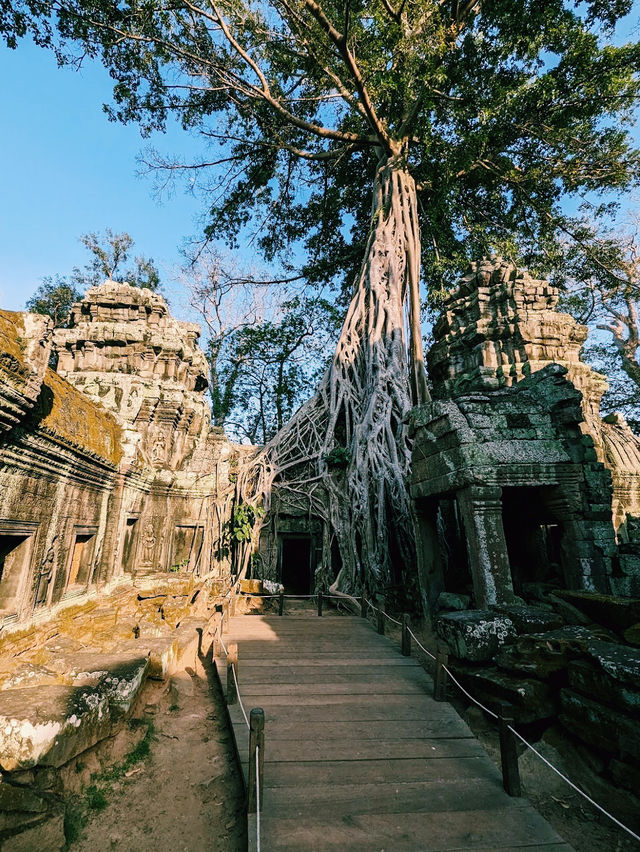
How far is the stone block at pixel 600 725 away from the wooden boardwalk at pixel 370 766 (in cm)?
52

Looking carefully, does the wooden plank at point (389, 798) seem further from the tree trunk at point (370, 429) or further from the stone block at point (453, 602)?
the tree trunk at point (370, 429)

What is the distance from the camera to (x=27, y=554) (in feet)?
12.7

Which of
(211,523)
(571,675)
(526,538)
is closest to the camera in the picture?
(571,675)

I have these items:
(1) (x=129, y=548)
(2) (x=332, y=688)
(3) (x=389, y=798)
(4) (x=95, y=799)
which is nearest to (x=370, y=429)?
(1) (x=129, y=548)

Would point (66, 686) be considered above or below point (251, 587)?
below

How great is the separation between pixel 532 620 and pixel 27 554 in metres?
4.49

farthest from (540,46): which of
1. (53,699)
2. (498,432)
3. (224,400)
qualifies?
(224,400)

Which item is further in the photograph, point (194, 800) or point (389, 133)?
point (389, 133)

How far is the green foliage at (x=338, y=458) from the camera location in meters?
8.72

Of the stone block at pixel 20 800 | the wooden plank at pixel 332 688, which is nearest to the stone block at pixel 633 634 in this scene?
the wooden plank at pixel 332 688

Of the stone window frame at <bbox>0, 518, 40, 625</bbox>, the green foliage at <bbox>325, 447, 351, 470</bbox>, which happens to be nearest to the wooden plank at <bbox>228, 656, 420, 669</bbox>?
the stone window frame at <bbox>0, 518, 40, 625</bbox>

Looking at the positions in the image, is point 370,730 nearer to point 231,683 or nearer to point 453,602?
point 231,683

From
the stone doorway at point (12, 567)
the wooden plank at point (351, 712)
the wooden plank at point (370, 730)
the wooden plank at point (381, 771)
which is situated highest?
the stone doorway at point (12, 567)

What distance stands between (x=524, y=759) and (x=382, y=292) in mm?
8980
